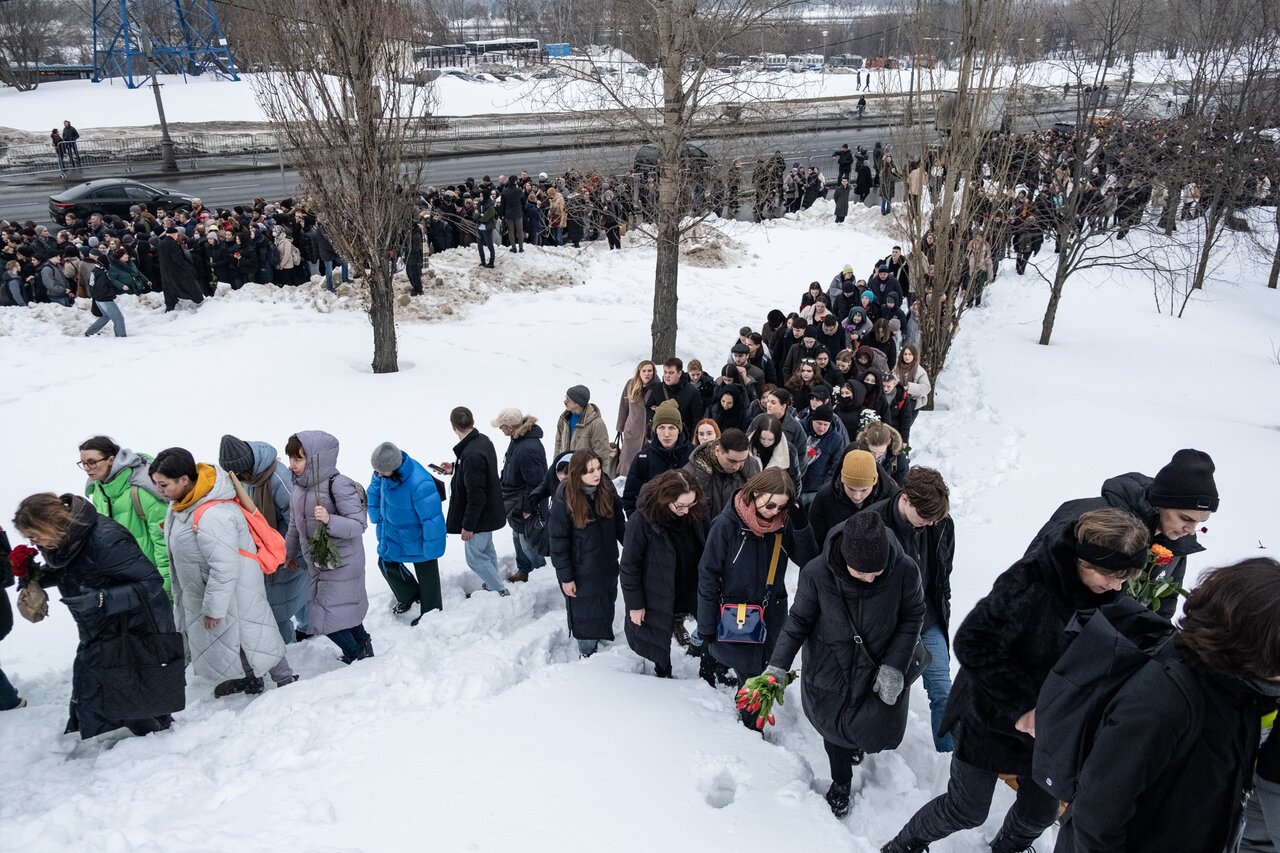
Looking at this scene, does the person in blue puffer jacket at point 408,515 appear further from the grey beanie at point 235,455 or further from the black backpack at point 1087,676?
the black backpack at point 1087,676

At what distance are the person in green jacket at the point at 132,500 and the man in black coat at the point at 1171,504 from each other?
5.22m

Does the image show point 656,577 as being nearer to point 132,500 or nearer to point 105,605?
point 105,605

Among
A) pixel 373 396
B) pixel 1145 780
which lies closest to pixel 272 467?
pixel 1145 780

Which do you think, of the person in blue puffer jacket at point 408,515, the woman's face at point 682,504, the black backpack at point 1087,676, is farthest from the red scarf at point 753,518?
the person in blue puffer jacket at point 408,515

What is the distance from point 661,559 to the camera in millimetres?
4855

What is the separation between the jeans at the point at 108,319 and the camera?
12383 mm

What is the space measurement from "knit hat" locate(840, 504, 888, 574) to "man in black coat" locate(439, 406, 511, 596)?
324 cm

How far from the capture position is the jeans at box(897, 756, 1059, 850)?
3.43 m

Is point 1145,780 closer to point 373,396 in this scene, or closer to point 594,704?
point 594,704

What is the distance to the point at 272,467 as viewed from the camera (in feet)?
17.3

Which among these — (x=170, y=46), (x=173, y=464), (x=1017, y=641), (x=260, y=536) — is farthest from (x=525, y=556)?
(x=170, y=46)

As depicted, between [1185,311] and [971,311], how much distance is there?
5.03m

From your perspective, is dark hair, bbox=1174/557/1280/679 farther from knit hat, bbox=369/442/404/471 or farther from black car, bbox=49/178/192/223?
black car, bbox=49/178/192/223

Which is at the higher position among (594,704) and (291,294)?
(291,294)
